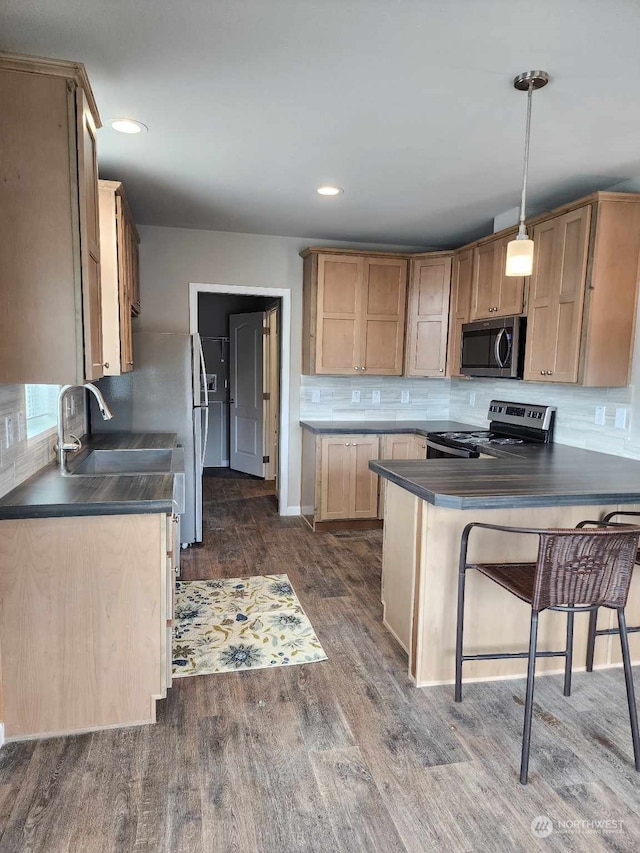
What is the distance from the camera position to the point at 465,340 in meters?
4.18

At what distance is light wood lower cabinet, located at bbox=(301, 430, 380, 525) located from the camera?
430cm

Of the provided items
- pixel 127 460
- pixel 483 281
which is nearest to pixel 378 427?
pixel 483 281

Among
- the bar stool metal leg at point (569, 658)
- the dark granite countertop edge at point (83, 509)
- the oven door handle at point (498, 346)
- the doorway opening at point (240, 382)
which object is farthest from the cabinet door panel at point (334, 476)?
the dark granite countertop edge at point (83, 509)

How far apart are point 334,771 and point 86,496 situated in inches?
51.0

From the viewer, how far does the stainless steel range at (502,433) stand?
11.8ft

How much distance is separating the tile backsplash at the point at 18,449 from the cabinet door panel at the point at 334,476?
212 centimetres

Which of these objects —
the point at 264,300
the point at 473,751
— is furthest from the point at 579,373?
the point at 264,300

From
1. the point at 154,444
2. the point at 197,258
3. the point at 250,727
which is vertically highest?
the point at 197,258

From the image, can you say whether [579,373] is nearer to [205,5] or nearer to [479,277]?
[479,277]

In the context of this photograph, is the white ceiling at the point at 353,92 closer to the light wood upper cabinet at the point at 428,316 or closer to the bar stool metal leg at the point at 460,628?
the light wood upper cabinet at the point at 428,316

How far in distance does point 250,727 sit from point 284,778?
291mm

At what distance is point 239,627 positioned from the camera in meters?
2.78

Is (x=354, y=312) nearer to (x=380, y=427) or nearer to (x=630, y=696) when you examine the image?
(x=380, y=427)

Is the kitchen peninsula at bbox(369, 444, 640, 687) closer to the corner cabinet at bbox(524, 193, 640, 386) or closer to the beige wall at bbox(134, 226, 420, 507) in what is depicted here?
the corner cabinet at bbox(524, 193, 640, 386)
